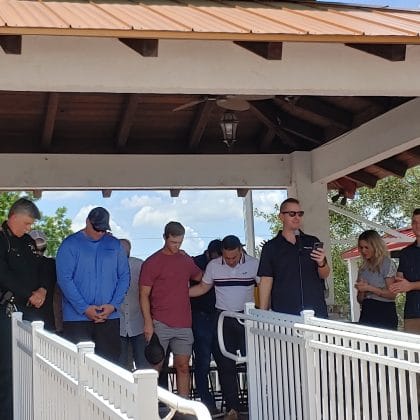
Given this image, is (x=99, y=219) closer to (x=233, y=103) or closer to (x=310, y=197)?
(x=233, y=103)

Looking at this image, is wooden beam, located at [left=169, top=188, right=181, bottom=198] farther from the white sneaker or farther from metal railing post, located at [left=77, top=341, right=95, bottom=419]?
metal railing post, located at [left=77, top=341, right=95, bottom=419]

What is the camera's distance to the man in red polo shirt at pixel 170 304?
233 inches

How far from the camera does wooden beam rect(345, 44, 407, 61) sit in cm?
471

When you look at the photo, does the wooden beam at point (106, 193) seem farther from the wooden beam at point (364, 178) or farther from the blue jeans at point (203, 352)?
the wooden beam at point (364, 178)

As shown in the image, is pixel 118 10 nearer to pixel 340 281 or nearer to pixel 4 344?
pixel 4 344

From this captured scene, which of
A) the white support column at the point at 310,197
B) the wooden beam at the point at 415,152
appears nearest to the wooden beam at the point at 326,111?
the white support column at the point at 310,197

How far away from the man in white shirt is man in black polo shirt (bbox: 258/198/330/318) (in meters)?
0.69

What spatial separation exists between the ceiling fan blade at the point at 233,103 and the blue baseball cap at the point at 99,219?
6.49ft

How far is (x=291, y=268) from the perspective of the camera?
5.32 m

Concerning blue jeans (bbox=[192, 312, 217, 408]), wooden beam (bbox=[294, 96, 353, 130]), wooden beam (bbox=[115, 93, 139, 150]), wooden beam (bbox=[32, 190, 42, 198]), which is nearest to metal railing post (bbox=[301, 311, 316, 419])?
blue jeans (bbox=[192, 312, 217, 408])

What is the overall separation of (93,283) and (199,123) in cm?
316

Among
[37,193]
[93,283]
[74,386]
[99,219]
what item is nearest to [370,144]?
[99,219]

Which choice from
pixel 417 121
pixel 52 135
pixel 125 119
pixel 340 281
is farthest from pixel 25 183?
pixel 340 281

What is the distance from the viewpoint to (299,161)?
28.1ft
